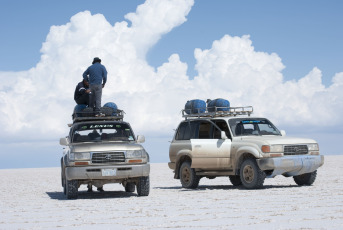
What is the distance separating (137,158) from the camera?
15273 millimetres

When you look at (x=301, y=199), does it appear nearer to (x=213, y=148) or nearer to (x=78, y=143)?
(x=213, y=148)

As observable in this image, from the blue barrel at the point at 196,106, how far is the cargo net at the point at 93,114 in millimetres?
2629

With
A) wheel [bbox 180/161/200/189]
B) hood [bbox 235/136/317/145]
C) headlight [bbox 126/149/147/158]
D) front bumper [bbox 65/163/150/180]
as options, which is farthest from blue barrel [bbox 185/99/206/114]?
front bumper [bbox 65/163/150/180]

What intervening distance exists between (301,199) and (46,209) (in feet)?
17.0

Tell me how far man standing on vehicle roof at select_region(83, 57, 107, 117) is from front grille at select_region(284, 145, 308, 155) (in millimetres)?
5129

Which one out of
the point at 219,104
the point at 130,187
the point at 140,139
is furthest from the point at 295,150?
the point at 130,187

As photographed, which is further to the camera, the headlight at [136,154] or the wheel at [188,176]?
the wheel at [188,176]

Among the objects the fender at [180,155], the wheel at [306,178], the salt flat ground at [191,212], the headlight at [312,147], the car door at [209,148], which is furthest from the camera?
the fender at [180,155]

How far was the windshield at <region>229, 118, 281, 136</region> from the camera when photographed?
17453mm

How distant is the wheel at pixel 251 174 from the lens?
53.2ft

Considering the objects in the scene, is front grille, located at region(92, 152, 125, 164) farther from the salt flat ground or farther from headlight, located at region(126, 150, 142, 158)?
the salt flat ground

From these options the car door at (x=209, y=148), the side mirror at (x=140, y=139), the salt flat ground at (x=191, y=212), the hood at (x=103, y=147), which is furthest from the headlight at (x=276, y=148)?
the hood at (x=103, y=147)

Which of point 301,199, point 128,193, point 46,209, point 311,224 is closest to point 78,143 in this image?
point 128,193

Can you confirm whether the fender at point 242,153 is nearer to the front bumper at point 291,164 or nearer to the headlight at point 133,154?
the front bumper at point 291,164
